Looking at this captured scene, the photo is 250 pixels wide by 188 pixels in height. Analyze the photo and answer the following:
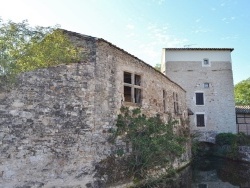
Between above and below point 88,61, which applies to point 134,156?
Answer: below

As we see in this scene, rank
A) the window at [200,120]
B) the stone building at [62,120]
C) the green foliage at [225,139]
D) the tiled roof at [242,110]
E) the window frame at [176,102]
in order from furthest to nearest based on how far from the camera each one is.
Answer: the tiled roof at [242,110] → the window at [200,120] → the green foliage at [225,139] → the window frame at [176,102] → the stone building at [62,120]

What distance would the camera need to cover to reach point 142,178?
10453 millimetres

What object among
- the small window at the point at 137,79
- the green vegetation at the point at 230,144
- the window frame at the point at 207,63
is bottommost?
the green vegetation at the point at 230,144

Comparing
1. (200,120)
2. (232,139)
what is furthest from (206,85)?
(232,139)

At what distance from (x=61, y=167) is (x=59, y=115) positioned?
1560 mm

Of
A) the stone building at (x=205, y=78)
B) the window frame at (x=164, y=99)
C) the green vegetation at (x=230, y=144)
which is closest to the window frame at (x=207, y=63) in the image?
the stone building at (x=205, y=78)

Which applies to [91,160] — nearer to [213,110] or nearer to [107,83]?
[107,83]

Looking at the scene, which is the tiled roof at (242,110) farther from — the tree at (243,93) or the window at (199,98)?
the tree at (243,93)

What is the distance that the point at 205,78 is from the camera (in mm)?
25281

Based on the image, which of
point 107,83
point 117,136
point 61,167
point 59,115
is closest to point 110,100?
point 107,83

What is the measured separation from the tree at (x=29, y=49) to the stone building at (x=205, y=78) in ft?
57.3

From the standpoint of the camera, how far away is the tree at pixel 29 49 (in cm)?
769

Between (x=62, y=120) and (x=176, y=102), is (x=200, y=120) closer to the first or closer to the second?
(x=176, y=102)

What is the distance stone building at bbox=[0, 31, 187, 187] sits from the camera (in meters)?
7.54
